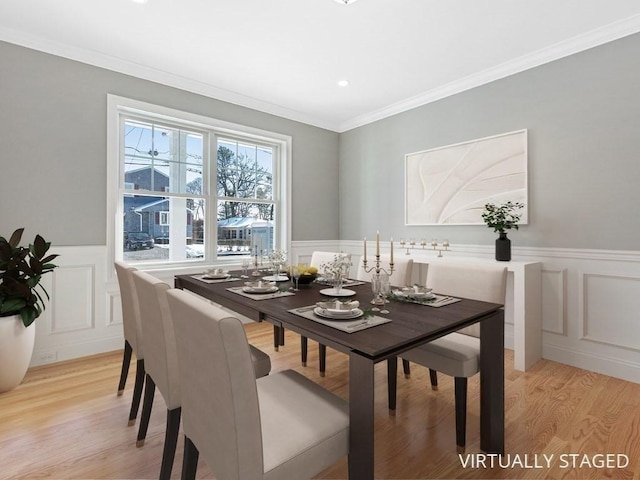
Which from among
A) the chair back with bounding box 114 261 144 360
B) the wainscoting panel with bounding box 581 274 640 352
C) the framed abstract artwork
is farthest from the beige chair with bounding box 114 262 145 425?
the wainscoting panel with bounding box 581 274 640 352

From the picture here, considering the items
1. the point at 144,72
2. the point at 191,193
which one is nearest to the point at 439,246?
the point at 191,193

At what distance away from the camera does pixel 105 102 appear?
299cm

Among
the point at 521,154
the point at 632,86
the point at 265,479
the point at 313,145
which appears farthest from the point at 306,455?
the point at 313,145

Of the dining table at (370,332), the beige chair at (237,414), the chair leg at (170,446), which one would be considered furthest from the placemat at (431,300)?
the chair leg at (170,446)

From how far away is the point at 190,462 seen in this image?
3.90ft

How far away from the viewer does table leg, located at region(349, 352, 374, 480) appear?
1.06 meters

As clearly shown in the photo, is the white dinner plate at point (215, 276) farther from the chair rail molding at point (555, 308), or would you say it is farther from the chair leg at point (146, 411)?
the chair rail molding at point (555, 308)

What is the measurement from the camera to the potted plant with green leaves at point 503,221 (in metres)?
2.91

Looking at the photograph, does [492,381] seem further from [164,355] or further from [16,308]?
[16,308]

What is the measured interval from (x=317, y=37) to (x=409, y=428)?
9.31 feet

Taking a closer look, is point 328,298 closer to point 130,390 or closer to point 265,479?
point 265,479

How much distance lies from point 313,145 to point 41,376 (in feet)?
12.1

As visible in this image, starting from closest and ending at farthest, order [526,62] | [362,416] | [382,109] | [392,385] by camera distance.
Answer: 1. [362,416]
2. [392,385]
3. [526,62]
4. [382,109]

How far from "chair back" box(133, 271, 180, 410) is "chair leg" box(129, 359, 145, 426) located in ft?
1.21
